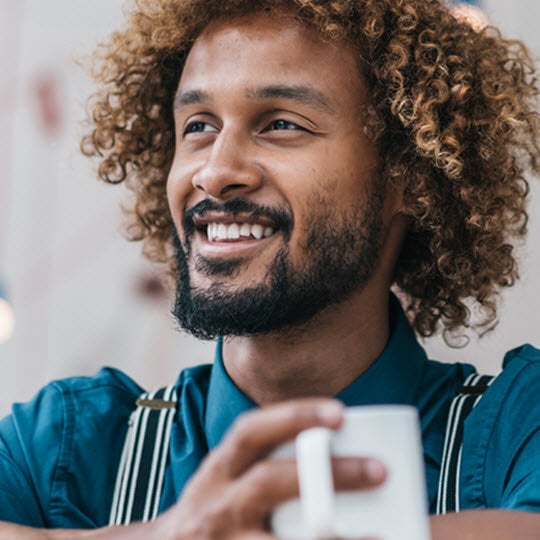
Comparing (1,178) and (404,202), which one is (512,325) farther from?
(1,178)

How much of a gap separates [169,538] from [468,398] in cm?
71

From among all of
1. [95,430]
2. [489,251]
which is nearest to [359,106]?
[489,251]

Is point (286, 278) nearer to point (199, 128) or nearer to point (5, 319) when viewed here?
point (199, 128)

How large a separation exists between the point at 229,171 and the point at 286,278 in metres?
0.16

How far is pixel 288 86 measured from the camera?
4.71 feet

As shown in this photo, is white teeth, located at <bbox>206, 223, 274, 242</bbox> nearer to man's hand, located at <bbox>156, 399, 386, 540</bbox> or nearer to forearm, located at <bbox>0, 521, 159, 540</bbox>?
forearm, located at <bbox>0, 521, 159, 540</bbox>

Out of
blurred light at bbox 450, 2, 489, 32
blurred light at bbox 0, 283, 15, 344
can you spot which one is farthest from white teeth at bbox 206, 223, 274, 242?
blurred light at bbox 0, 283, 15, 344

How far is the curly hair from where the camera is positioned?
4.97 feet

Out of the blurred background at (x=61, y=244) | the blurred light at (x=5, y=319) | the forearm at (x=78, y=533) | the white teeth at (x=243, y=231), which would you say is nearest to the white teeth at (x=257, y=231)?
the white teeth at (x=243, y=231)

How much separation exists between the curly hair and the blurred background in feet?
1.75

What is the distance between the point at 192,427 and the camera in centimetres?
147

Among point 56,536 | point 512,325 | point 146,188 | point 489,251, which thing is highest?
point 146,188

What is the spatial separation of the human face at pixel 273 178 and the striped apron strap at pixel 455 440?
0.22 m

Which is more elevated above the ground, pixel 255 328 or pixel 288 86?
pixel 288 86
